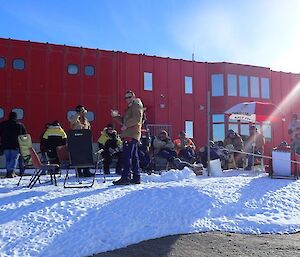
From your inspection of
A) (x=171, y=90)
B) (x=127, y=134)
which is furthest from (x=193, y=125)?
(x=127, y=134)

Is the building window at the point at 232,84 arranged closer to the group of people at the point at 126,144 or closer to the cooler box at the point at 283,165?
the group of people at the point at 126,144

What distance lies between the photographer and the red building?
638 inches

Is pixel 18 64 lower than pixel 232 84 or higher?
higher

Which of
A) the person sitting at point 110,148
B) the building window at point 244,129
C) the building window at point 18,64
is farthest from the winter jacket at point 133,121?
the building window at point 244,129

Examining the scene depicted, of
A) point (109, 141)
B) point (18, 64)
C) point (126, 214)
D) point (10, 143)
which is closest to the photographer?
point (126, 214)

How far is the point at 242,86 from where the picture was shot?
2080cm

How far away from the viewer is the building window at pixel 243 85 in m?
20.8

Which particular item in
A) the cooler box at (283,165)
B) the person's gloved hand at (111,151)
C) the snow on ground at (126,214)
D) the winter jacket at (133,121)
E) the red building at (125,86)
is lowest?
the snow on ground at (126,214)

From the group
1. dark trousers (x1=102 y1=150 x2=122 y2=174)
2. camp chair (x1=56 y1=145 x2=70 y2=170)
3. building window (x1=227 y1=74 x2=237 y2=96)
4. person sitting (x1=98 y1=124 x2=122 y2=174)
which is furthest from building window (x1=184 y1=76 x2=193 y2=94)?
camp chair (x1=56 y1=145 x2=70 y2=170)

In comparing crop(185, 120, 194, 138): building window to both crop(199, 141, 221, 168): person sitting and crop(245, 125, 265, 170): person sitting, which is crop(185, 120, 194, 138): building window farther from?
crop(199, 141, 221, 168): person sitting

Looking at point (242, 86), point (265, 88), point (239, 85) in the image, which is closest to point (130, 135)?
point (239, 85)

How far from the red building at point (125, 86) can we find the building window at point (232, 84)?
1.9 inches

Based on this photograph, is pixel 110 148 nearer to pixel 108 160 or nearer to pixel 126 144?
pixel 108 160

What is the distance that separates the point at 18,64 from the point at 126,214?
41.0ft
